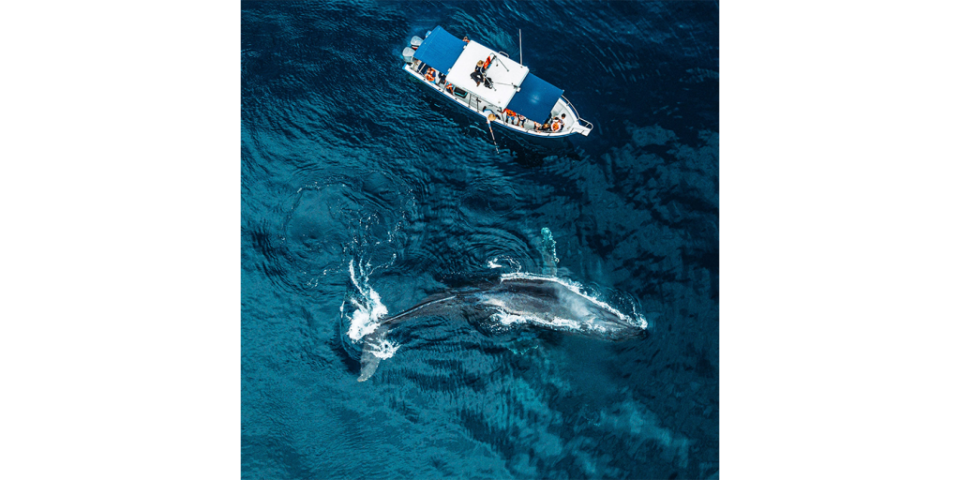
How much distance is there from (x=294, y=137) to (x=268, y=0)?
53.1ft

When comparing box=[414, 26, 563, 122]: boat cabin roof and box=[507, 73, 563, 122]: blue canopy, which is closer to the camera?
box=[507, 73, 563, 122]: blue canopy

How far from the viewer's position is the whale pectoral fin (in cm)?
5159

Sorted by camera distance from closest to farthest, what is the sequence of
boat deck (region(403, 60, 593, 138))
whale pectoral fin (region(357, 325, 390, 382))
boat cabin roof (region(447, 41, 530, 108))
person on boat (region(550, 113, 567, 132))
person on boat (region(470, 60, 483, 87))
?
whale pectoral fin (region(357, 325, 390, 382)), boat cabin roof (region(447, 41, 530, 108)), person on boat (region(470, 60, 483, 87)), boat deck (region(403, 60, 593, 138)), person on boat (region(550, 113, 567, 132))

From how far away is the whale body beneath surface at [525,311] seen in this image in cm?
5188

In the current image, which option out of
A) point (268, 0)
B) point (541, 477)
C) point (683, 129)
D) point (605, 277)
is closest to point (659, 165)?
point (683, 129)

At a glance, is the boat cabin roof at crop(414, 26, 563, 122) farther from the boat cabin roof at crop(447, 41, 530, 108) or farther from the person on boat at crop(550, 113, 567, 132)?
the person on boat at crop(550, 113, 567, 132)

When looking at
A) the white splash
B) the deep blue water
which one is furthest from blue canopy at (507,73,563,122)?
the white splash

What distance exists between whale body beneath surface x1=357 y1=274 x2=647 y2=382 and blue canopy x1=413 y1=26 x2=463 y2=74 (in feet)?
73.8

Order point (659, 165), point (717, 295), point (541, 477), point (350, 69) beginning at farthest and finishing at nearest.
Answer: point (350, 69) < point (659, 165) < point (717, 295) < point (541, 477)

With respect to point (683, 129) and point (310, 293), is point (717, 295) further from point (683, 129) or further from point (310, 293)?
point (310, 293)

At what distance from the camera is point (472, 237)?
54625 mm

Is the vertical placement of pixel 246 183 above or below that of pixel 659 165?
below

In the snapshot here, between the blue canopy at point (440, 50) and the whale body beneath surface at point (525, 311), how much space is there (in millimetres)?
22497

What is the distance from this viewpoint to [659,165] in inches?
2211
